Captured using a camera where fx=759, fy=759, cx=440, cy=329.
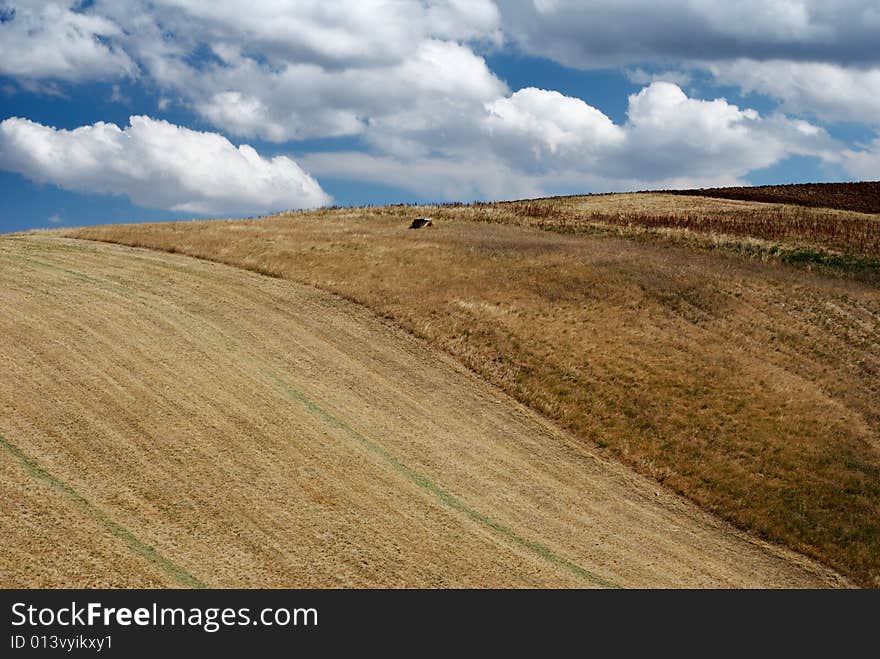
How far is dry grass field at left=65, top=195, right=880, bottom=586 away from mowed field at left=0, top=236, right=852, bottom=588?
2.42 ft

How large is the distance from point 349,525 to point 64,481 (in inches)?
219

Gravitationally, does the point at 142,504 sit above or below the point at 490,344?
below

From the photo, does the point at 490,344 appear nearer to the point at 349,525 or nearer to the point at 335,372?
the point at 335,372

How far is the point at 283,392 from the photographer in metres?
19.9

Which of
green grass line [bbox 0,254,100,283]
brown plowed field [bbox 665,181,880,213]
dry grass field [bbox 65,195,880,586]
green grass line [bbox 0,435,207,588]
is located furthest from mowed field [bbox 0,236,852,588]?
brown plowed field [bbox 665,181,880,213]

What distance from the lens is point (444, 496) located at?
54.5 ft

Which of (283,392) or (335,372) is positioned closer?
(283,392)

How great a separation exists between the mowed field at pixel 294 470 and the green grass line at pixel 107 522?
0.05 m

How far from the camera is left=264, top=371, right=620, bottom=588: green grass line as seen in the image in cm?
1499

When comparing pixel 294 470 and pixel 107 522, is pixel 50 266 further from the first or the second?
pixel 107 522

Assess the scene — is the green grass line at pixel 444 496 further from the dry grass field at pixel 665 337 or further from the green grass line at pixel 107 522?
the green grass line at pixel 107 522

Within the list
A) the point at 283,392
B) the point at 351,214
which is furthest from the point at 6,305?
the point at 351,214

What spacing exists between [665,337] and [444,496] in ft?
41.4

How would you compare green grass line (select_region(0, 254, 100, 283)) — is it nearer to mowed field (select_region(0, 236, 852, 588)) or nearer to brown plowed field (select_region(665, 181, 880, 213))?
mowed field (select_region(0, 236, 852, 588))
